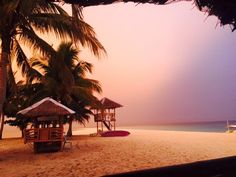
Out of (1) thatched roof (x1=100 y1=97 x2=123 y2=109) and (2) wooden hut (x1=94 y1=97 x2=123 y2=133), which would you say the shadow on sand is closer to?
(2) wooden hut (x1=94 y1=97 x2=123 y2=133)

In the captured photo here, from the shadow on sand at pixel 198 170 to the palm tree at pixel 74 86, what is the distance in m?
15.7

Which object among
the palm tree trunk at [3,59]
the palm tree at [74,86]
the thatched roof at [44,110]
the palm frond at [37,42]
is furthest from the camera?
the palm tree at [74,86]

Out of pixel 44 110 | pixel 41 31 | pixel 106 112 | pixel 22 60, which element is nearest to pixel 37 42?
pixel 41 31

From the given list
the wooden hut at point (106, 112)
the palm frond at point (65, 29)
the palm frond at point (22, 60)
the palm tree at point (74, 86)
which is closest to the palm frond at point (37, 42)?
the palm frond at point (65, 29)

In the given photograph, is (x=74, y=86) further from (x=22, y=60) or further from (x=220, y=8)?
(x=220, y=8)

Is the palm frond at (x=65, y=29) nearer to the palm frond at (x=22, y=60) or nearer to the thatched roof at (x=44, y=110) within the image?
the palm frond at (x=22, y=60)

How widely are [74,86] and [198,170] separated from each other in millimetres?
16460

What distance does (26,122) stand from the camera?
19500mm

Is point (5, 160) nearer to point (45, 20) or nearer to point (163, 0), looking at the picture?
point (45, 20)

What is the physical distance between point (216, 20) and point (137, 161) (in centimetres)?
729

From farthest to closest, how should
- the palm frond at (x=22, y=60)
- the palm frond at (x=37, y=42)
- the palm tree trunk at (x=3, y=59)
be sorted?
the palm frond at (x=22, y=60), the palm frond at (x=37, y=42), the palm tree trunk at (x=3, y=59)

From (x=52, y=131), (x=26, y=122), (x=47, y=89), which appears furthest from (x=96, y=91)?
(x=52, y=131)

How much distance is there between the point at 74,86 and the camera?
1738 centimetres

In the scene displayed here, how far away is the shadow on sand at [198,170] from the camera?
3.40ft
